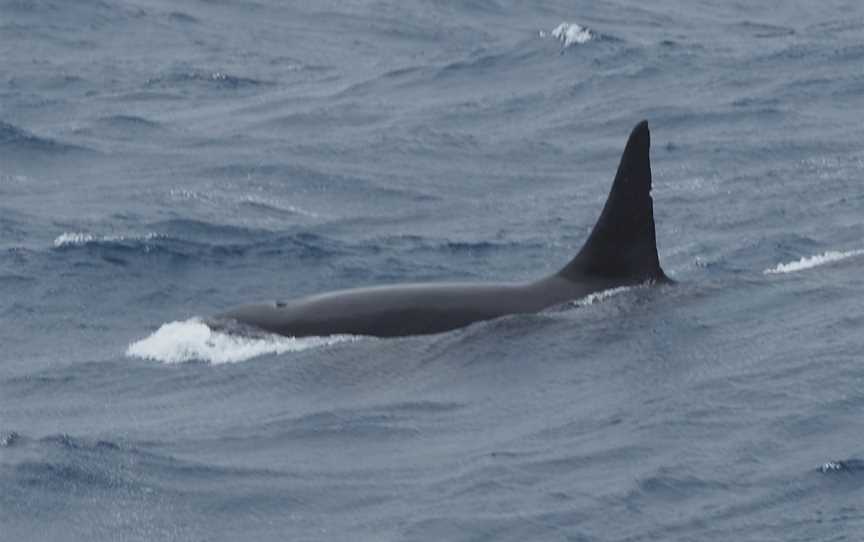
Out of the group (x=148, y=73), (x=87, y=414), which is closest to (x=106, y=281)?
(x=87, y=414)

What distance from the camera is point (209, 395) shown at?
23734 millimetres

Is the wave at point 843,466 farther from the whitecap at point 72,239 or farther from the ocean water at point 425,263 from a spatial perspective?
the whitecap at point 72,239

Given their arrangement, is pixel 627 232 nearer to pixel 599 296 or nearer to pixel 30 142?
pixel 599 296

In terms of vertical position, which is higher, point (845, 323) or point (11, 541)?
point (845, 323)

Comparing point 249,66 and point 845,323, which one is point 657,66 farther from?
point 845,323

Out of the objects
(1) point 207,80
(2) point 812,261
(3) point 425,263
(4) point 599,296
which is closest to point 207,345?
(4) point 599,296

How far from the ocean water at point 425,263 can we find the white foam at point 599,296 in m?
0.04

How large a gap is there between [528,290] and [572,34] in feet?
72.8

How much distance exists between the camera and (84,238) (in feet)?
103

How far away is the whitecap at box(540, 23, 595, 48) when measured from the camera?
152 ft

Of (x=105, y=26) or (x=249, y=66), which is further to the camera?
(x=105, y=26)

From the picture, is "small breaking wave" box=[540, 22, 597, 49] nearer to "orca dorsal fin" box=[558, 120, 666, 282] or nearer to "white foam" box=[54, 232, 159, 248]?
"white foam" box=[54, 232, 159, 248]

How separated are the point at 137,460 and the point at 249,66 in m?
25.9

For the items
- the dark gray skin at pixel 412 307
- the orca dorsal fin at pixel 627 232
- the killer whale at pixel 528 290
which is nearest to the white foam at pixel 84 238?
the dark gray skin at pixel 412 307
